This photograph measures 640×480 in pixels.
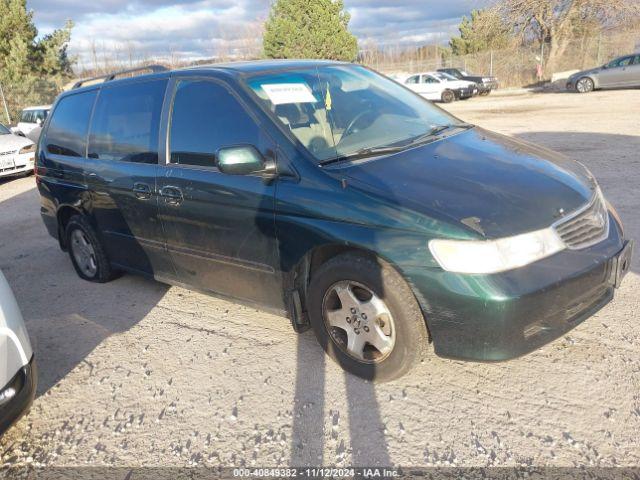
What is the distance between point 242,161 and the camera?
304 cm

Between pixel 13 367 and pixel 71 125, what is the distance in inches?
113

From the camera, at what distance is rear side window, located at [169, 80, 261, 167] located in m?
3.33

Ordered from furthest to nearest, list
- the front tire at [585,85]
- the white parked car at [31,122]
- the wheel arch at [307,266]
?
1. the front tire at [585,85]
2. the white parked car at [31,122]
3. the wheel arch at [307,266]

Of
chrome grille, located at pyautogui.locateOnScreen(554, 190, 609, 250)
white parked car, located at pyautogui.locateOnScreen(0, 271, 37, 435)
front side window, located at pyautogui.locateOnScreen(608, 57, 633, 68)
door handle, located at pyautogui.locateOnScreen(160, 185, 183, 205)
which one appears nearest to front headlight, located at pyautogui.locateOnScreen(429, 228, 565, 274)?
chrome grille, located at pyautogui.locateOnScreen(554, 190, 609, 250)

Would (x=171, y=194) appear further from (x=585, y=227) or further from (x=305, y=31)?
(x=305, y=31)

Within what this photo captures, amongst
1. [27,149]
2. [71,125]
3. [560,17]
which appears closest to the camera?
[71,125]

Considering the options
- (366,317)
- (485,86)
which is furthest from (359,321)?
(485,86)

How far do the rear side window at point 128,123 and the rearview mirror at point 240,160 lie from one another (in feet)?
3.20

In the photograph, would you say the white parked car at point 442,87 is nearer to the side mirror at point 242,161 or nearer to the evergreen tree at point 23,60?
the evergreen tree at point 23,60

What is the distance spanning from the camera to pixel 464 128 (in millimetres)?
3830

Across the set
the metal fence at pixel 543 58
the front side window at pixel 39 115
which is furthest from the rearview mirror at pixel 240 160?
the metal fence at pixel 543 58

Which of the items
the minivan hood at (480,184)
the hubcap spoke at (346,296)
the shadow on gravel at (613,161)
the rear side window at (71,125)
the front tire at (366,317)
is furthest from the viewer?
the shadow on gravel at (613,161)

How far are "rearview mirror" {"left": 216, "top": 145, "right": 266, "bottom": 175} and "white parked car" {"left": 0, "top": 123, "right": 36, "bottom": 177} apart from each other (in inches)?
425

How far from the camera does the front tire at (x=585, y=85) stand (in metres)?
23.9
